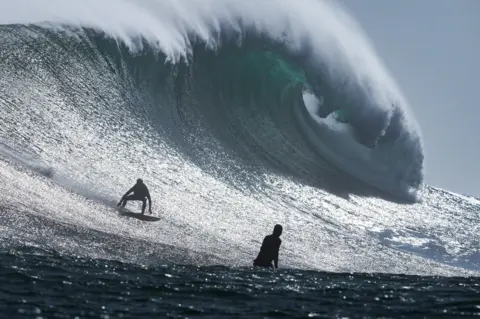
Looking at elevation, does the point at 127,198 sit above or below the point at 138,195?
below

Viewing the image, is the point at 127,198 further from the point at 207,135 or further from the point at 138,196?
the point at 207,135

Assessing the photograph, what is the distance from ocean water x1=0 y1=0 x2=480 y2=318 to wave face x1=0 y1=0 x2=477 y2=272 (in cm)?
6

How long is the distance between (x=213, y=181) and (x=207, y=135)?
3623 millimetres

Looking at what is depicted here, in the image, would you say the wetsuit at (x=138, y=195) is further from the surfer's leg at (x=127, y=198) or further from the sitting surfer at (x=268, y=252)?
the sitting surfer at (x=268, y=252)

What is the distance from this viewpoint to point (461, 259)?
67.4 ft

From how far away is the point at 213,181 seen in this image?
19.5m

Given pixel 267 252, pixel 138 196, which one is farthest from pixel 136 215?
pixel 267 252

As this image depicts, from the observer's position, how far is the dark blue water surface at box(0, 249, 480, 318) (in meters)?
6.71

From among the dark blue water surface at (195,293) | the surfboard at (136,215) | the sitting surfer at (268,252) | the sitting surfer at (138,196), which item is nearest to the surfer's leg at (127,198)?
the sitting surfer at (138,196)

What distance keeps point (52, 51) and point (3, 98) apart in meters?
4.84

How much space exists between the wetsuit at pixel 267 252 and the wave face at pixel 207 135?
735 millimetres

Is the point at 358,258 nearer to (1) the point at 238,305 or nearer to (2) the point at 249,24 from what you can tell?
(1) the point at 238,305

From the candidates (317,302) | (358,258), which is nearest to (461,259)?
(358,258)

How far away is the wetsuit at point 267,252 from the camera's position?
1152 cm
